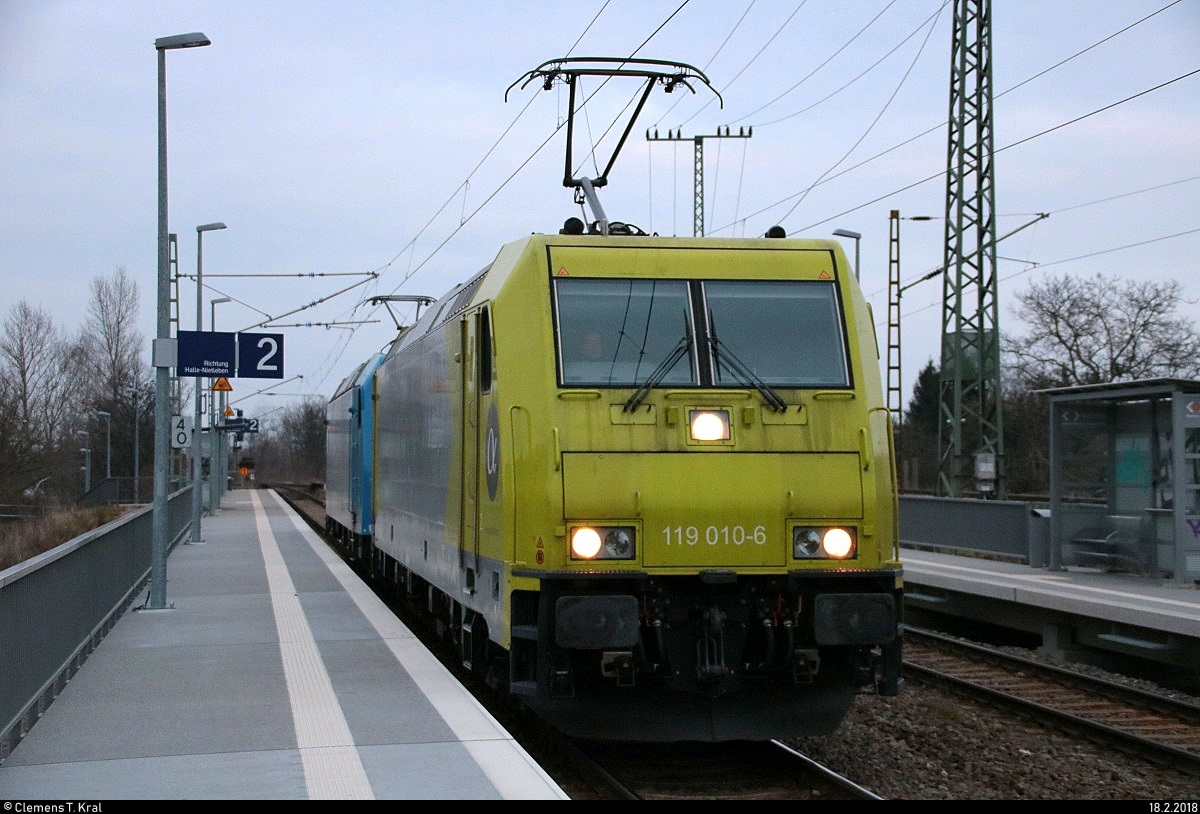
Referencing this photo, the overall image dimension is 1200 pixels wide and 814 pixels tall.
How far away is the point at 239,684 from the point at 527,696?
2496 millimetres

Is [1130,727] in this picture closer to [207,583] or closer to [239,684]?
[239,684]

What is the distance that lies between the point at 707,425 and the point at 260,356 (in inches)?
373

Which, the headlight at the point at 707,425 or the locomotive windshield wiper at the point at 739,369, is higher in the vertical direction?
the locomotive windshield wiper at the point at 739,369

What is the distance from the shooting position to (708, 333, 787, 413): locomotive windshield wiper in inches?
312

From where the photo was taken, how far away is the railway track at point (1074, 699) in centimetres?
912

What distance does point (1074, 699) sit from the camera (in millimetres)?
11047

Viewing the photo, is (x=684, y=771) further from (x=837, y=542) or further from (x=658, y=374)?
(x=658, y=374)

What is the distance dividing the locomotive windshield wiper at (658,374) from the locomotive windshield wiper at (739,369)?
189 millimetres

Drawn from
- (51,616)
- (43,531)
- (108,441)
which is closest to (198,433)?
(43,531)

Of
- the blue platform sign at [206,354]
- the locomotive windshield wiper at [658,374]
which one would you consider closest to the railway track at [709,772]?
the locomotive windshield wiper at [658,374]

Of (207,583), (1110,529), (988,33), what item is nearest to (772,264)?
(1110,529)

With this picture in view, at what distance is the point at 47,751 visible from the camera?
6.79 metres

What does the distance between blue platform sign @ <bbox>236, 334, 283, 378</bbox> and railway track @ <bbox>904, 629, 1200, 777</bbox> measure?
8411 millimetres

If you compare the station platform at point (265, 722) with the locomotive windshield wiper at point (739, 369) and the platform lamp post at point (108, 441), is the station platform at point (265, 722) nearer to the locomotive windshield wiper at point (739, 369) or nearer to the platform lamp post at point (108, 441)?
the locomotive windshield wiper at point (739, 369)
